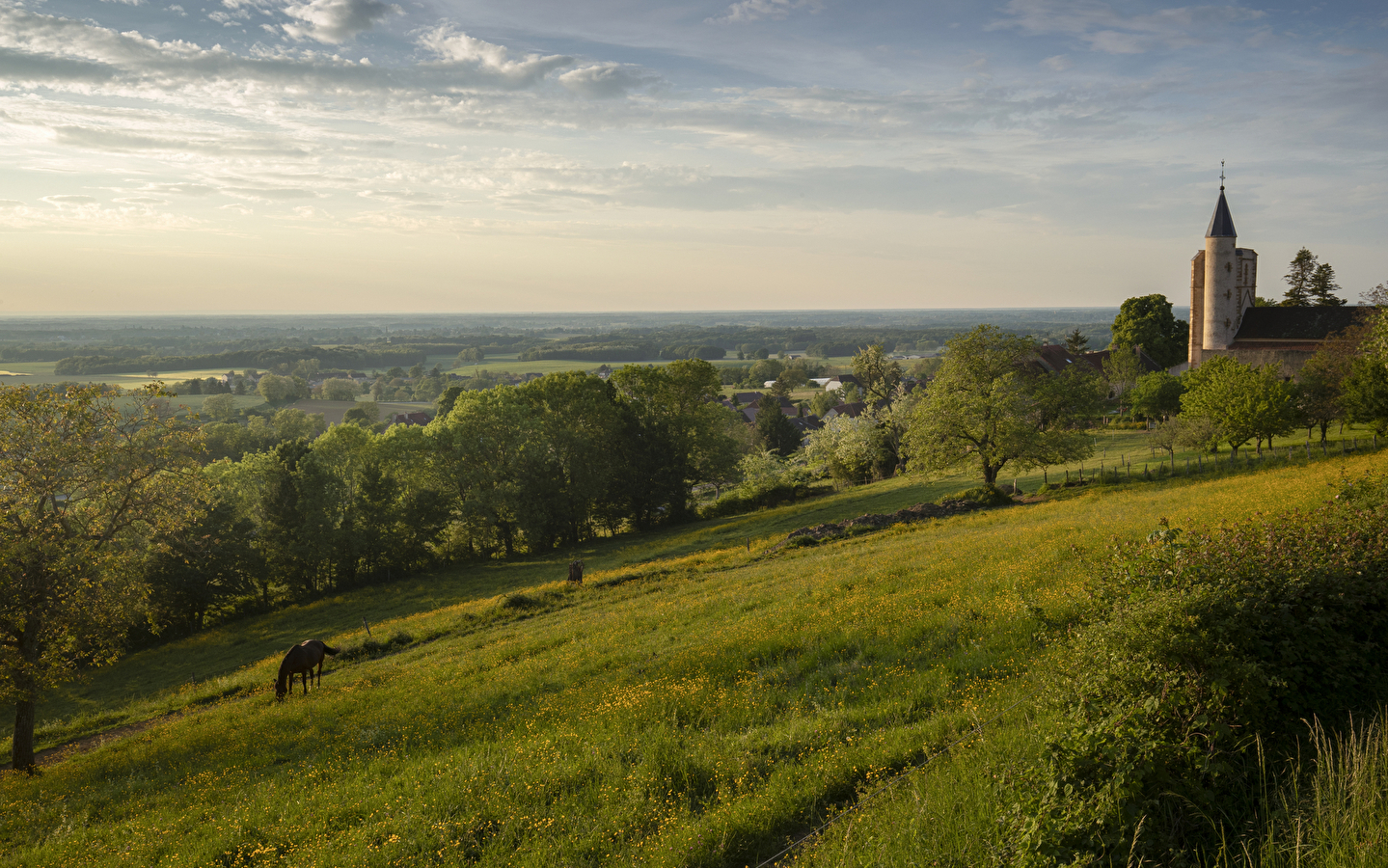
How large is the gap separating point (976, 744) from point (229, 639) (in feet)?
147

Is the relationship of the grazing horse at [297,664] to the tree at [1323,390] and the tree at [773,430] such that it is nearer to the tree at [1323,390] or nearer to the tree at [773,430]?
the tree at [1323,390]

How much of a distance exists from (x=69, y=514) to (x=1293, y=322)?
340 feet

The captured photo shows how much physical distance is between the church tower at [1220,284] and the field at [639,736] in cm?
6633

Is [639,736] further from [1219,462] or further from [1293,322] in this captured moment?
[1293,322]

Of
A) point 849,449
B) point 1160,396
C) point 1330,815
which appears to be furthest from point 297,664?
point 1160,396

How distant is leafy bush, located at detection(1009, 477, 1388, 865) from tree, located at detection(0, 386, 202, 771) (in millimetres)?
23133

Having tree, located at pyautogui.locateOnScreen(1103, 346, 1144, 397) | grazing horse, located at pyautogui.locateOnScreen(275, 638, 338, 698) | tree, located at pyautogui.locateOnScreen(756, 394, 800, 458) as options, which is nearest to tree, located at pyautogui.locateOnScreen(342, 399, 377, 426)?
tree, located at pyautogui.locateOnScreen(756, 394, 800, 458)

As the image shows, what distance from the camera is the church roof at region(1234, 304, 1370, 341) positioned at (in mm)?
71500

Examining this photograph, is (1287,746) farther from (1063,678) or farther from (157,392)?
(157,392)

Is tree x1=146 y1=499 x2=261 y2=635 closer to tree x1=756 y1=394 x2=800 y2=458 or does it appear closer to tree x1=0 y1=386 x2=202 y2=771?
tree x1=0 y1=386 x2=202 y2=771

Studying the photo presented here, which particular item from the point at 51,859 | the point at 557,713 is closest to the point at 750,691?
the point at 557,713

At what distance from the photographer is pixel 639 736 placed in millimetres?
11164

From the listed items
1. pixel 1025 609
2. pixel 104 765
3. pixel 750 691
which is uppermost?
pixel 1025 609

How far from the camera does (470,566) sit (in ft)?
180
